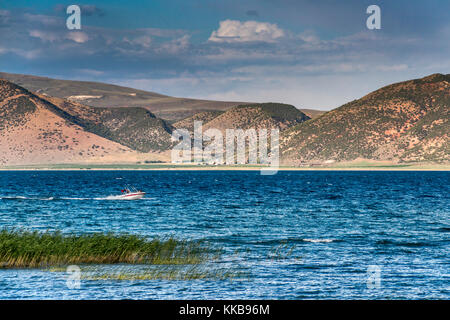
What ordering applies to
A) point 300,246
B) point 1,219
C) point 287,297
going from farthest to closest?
point 1,219 < point 300,246 < point 287,297

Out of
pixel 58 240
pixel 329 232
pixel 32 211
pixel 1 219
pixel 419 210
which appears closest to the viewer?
pixel 58 240

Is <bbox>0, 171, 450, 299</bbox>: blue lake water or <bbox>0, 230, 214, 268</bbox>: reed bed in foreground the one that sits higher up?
<bbox>0, 230, 214, 268</bbox>: reed bed in foreground

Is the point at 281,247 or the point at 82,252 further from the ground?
the point at 82,252

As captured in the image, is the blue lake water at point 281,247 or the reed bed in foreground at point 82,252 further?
the reed bed in foreground at point 82,252

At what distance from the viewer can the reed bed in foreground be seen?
33.4m

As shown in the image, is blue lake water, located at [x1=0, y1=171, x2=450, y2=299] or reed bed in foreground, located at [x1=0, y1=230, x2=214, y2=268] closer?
blue lake water, located at [x1=0, y1=171, x2=450, y2=299]

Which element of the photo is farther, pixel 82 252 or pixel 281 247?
pixel 281 247

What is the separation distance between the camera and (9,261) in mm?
32875

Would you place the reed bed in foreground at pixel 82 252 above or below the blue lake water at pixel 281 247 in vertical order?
above

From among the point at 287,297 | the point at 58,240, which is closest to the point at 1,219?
the point at 58,240

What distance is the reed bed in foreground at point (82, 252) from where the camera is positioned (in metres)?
33.4

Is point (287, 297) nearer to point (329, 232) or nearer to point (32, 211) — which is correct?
point (329, 232)

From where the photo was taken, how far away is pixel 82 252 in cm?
3472

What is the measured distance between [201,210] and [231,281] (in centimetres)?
4964
